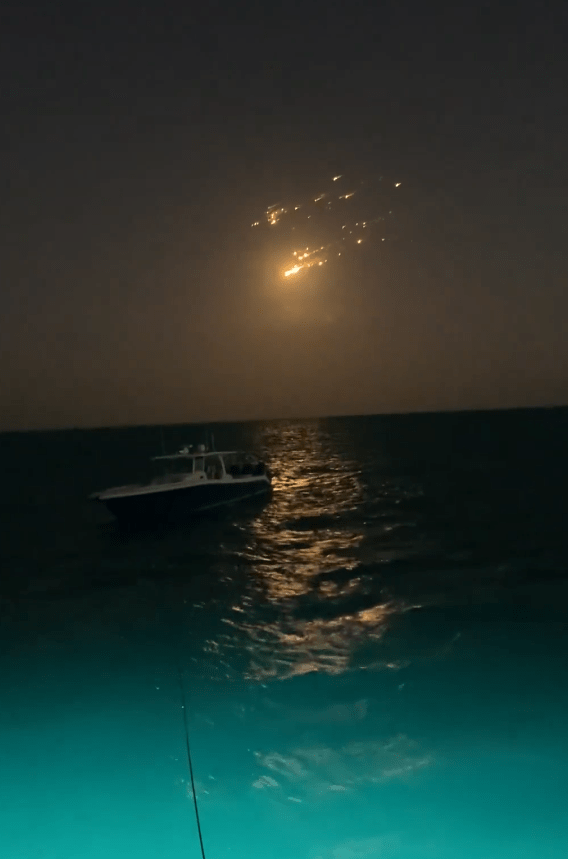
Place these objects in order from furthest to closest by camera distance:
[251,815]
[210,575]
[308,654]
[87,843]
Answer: [210,575]
[308,654]
[251,815]
[87,843]

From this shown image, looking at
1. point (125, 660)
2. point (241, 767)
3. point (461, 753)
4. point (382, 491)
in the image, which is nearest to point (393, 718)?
point (461, 753)

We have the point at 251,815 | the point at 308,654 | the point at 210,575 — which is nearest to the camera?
the point at 251,815

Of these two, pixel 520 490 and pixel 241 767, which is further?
pixel 520 490

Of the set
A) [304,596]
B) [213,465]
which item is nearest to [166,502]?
[213,465]

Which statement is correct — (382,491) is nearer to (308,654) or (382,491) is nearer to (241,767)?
(308,654)

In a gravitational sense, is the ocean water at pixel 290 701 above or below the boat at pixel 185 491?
below

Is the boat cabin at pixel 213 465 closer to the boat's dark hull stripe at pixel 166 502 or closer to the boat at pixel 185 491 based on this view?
the boat at pixel 185 491

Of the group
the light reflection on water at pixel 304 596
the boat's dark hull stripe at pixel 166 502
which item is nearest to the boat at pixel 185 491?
the boat's dark hull stripe at pixel 166 502
